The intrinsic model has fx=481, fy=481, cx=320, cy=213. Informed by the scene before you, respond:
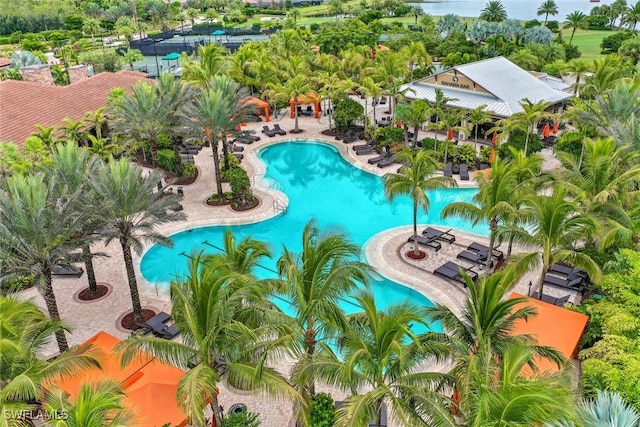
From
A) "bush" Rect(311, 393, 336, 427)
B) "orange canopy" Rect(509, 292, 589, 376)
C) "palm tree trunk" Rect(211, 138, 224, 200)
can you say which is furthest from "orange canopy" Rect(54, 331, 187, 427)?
"palm tree trunk" Rect(211, 138, 224, 200)

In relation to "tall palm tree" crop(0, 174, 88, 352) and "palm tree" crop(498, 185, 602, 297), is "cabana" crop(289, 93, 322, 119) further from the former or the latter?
"tall palm tree" crop(0, 174, 88, 352)

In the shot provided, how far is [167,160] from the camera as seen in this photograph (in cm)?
2988

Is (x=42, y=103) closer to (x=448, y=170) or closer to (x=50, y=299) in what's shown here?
(x=50, y=299)

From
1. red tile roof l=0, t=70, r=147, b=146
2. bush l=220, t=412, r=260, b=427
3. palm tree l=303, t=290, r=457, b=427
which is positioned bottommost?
bush l=220, t=412, r=260, b=427

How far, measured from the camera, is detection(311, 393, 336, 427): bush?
40.8 ft

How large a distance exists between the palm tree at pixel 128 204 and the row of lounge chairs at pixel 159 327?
0.90 m

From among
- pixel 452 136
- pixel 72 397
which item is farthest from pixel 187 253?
pixel 452 136

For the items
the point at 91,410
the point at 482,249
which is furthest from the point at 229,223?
the point at 91,410

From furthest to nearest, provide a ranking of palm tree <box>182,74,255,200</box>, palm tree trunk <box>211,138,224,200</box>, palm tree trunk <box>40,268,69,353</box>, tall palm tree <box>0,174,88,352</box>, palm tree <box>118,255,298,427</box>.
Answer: palm tree trunk <box>211,138,224,200</box>
palm tree <box>182,74,255,200</box>
palm tree trunk <box>40,268,69,353</box>
tall palm tree <box>0,174,88,352</box>
palm tree <box>118,255,298,427</box>

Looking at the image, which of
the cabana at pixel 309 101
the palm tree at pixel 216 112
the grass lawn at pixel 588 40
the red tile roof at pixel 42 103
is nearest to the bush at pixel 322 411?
the palm tree at pixel 216 112

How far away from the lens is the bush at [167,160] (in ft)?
97.9

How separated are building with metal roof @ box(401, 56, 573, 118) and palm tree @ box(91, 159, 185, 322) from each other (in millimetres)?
23455

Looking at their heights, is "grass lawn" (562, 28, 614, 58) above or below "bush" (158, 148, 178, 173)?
above

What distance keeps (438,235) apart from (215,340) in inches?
557
